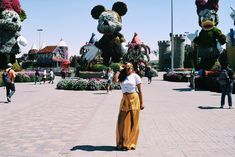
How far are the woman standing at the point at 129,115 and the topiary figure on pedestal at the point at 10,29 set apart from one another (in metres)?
30.3

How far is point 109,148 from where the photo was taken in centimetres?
713

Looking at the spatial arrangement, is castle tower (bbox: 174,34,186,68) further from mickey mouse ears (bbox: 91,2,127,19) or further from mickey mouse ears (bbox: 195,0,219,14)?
mickey mouse ears (bbox: 195,0,219,14)

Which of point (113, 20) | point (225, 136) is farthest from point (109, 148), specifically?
point (113, 20)

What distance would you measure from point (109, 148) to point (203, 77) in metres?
18.5

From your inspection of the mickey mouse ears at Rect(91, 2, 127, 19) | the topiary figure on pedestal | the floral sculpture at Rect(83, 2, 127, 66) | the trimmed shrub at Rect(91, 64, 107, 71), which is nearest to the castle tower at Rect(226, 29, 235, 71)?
the floral sculpture at Rect(83, 2, 127, 66)

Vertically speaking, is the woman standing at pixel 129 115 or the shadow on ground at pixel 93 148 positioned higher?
the woman standing at pixel 129 115

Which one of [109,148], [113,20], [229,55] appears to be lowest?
[109,148]

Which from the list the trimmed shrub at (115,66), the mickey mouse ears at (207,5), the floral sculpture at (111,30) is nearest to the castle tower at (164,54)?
the floral sculpture at (111,30)

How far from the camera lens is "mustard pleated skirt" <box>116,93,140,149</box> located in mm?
6977

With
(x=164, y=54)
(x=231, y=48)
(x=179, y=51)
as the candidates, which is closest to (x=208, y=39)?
(x=231, y=48)

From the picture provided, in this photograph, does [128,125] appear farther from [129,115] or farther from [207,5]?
[207,5]

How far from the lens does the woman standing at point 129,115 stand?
6.98m

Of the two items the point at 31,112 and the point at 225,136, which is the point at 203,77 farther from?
the point at 225,136

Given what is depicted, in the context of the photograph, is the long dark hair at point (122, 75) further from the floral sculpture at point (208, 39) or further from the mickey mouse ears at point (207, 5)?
the mickey mouse ears at point (207, 5)
